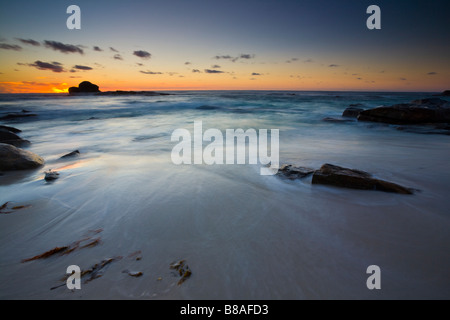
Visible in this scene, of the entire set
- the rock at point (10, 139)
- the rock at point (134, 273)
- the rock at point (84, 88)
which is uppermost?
the rock at point (84, 88)

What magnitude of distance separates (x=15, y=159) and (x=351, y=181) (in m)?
6.85

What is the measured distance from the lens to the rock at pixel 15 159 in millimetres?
4426

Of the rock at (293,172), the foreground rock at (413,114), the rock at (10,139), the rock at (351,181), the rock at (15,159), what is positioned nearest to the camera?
the rock at (351,181)

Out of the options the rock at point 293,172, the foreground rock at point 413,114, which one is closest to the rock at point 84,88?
the foreground rock at point 413,114

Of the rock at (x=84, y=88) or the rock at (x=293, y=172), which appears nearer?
the rock at (x=293, y=172)

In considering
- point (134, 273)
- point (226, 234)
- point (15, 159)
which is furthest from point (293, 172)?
point (15, 159)

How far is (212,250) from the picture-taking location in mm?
2074

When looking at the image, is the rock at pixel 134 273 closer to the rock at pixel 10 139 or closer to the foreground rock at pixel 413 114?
the rock at pixel 10 139

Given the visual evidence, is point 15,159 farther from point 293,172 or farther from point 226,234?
point 293,172

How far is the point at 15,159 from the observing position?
4570mm

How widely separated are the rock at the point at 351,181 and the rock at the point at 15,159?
243 inches
